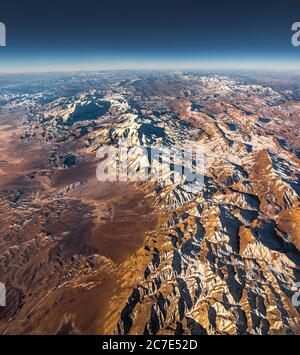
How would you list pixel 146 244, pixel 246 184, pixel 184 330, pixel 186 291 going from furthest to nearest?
pixel 246 184 → pixel 146 244 → pixel 186 291 → pixel 184 330

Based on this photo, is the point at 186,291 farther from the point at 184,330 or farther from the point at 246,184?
the point at 246,184

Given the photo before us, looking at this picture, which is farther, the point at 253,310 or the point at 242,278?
the point at 242,278

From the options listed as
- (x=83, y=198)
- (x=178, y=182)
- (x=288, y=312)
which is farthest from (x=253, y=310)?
(x=83, y=198)
